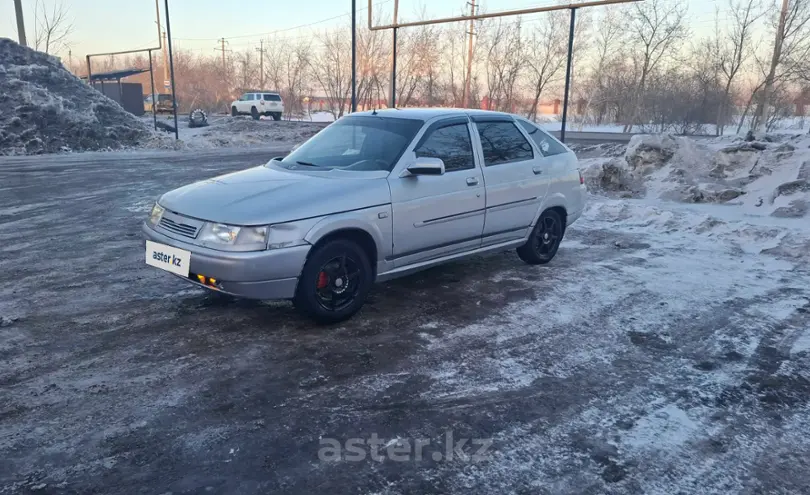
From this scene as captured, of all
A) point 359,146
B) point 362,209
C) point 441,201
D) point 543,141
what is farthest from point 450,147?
point 543,141

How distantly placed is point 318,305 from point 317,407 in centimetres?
110

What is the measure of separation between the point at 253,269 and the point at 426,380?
1396mm

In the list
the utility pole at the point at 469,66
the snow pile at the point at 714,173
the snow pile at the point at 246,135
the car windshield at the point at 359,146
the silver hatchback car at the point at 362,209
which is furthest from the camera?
the utility pole at the point at 469,66

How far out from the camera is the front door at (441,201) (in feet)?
15.2

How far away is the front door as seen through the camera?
464 cm

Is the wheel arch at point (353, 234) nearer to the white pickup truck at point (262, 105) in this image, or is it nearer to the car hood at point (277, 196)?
the car hood at point (277, 196)

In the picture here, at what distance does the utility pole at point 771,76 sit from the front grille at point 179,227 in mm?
25723

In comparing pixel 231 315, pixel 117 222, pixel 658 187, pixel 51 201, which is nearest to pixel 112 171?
pixel 51 201

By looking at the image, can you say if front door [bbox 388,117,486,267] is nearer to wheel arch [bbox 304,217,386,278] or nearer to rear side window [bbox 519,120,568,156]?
wheel arch [bbox 304,217,386,278]

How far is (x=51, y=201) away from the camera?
9.42 meters

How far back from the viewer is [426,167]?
177 inches

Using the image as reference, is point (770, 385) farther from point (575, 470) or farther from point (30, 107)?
point (30, 107)

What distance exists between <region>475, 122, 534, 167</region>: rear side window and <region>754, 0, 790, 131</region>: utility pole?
885 inches

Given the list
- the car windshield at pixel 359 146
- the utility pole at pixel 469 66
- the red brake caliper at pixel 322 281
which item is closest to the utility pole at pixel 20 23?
the utility pole at pixel 469 66
